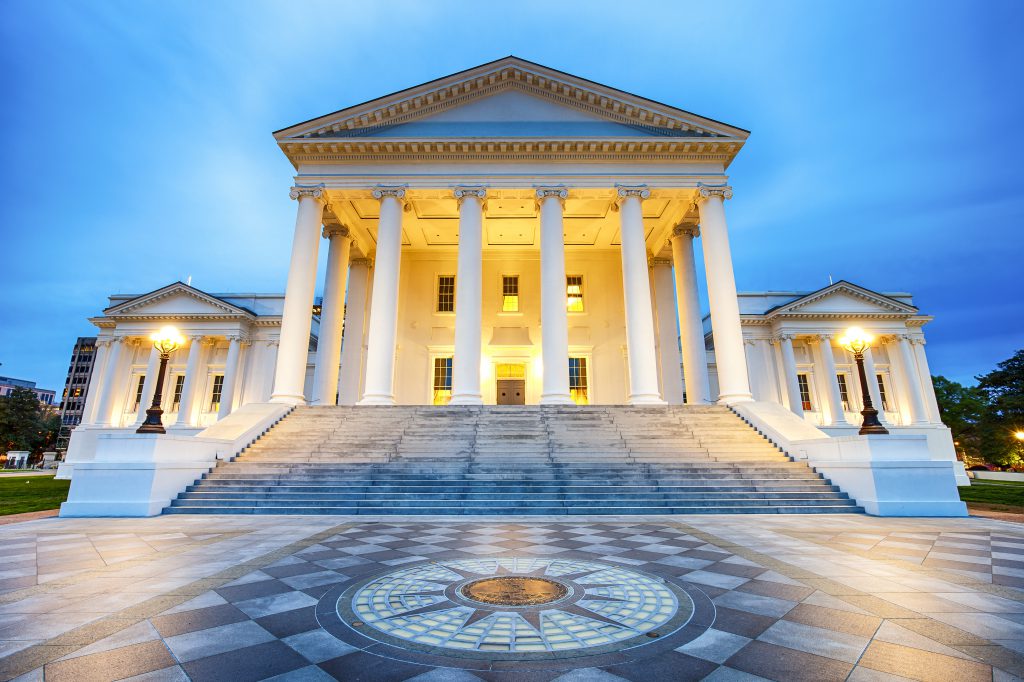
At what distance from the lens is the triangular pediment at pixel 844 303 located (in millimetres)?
33719

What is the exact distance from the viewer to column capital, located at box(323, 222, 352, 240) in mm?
23266

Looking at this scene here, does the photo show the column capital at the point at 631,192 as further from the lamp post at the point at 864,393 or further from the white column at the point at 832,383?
the white column at the point at 832,383

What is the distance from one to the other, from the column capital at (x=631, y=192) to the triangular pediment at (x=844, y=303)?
65.0 feet

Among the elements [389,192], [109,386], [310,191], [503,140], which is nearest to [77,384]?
[109,386]

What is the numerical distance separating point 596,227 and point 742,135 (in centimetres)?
808

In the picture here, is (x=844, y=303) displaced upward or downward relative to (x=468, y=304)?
upward

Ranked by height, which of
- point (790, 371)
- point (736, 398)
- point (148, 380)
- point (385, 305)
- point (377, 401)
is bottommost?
point (377, 401)

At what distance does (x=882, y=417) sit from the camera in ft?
111

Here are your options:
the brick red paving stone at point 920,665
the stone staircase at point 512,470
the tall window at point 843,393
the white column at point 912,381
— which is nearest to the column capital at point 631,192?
the stone staircase at point 512,470

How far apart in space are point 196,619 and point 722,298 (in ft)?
64.4

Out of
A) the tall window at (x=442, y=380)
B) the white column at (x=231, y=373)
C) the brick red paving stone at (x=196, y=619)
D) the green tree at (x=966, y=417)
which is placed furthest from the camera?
the green tree at (x=966, y=417)

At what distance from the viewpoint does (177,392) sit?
1451 inches

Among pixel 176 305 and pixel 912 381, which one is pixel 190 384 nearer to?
pixel 176 305

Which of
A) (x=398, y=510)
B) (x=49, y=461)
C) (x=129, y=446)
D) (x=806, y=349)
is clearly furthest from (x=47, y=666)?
(x=49, y=461)
